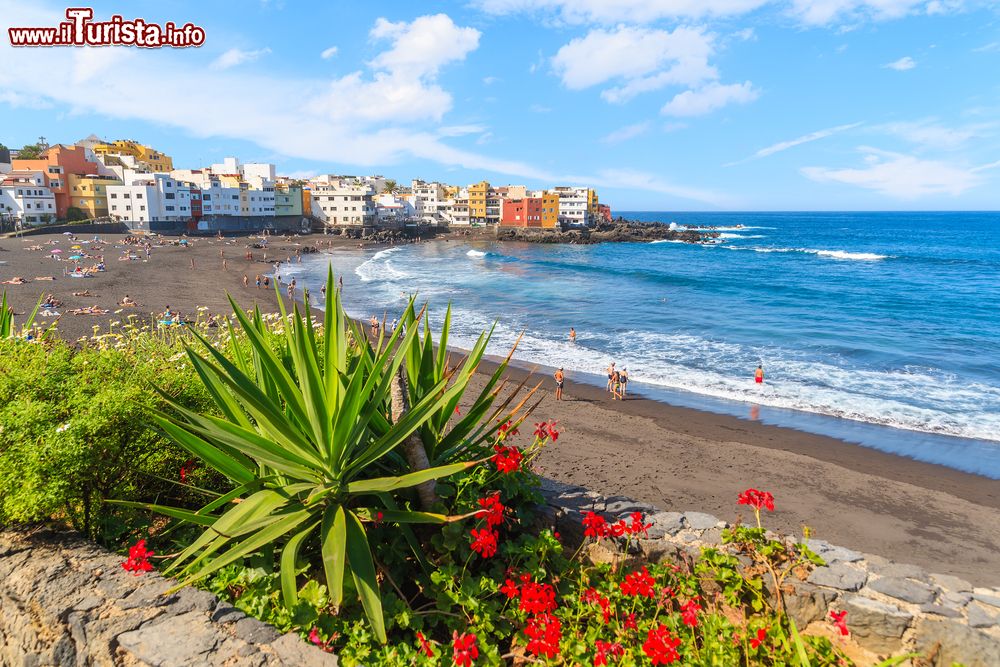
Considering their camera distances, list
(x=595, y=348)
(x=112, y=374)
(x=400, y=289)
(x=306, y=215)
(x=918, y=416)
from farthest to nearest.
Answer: (x=306, y=215), (x=400, y=289), (x=595, y=348), (x=918, y=416), (x=112, y=374)

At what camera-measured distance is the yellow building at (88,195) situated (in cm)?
6462

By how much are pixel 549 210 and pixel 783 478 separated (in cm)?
9193

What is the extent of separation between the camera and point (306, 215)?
297ft

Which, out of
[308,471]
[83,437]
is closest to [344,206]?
[83,437]

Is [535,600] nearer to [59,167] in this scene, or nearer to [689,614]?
[689,614]

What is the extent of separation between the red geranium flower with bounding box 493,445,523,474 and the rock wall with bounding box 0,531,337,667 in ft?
4.49

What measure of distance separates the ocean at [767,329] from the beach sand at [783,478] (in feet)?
4.04

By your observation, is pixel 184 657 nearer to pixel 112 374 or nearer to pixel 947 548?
pixel 112 374

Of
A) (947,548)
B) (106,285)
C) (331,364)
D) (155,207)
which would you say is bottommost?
(947,548)

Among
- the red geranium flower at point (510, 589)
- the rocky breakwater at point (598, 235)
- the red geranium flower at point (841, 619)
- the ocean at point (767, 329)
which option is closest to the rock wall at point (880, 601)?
the red geranium flower at point (841, 619)

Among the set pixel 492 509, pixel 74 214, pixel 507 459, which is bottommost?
pixel 492 509

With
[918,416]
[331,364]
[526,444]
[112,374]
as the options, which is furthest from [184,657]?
[918,416]

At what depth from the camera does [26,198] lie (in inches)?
2292

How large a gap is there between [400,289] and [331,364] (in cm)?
3592
